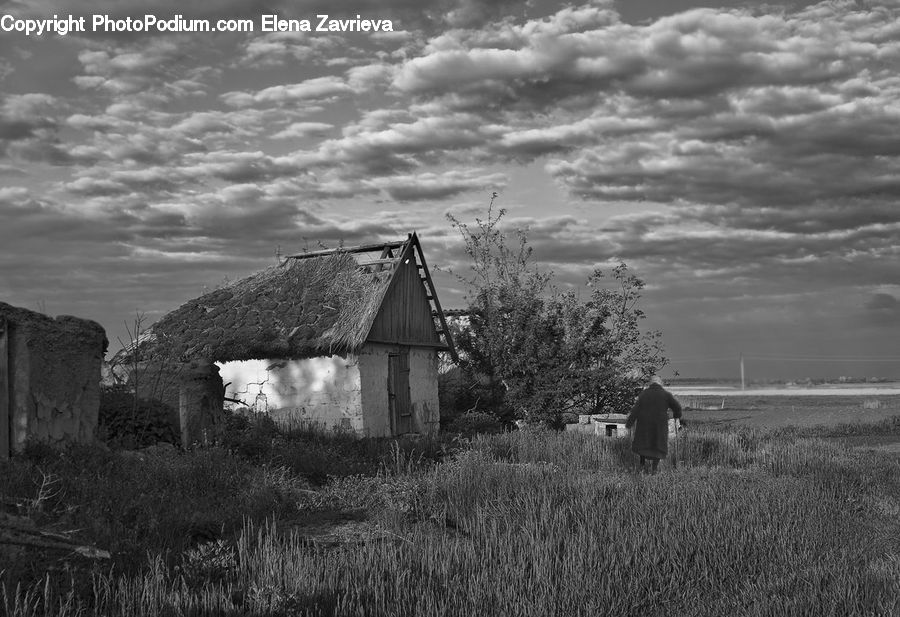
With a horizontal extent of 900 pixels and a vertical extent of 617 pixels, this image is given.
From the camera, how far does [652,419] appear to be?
41.6 ft

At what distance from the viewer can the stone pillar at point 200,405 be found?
13.2 m

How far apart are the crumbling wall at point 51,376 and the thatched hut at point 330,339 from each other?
7.90 m

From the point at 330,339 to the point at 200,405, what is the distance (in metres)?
6.22

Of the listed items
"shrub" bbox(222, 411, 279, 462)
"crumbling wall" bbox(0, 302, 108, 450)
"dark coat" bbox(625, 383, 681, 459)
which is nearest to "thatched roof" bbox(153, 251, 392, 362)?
"shrub" bbox(222, 411, 279, 462)

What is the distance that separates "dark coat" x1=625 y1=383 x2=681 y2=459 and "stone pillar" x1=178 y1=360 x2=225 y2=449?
245 inches

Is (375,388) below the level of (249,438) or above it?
above

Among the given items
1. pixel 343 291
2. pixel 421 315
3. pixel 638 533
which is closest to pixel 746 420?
pixel 421 315

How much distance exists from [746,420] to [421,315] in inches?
530

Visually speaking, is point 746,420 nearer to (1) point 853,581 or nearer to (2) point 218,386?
(2) point 218,386

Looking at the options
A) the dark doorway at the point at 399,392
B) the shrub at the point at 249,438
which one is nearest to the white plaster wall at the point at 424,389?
the dark doorway at the point at 399,392

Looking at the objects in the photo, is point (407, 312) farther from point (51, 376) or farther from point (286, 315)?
point (51, 376)

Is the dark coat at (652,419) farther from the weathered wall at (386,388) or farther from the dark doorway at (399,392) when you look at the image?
the dark doorway at (399,392)

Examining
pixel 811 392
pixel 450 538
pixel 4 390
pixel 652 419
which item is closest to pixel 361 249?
pixel 652 419

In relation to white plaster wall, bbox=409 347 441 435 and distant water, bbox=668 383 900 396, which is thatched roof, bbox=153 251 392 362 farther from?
distant water, bbox=668 383 900 396
